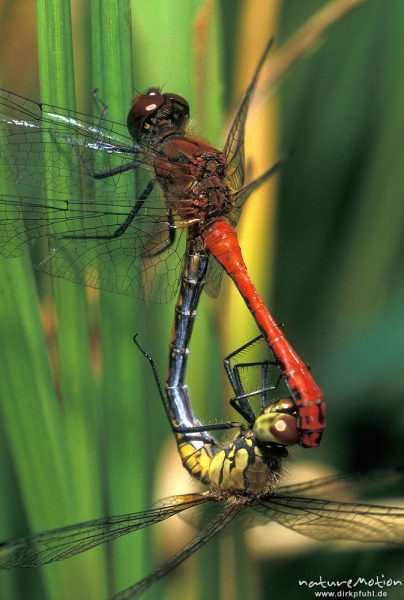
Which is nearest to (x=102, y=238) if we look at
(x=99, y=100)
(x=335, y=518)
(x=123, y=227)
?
(x=123, y=227)

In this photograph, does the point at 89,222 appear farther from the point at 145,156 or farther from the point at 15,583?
the point at 15,583

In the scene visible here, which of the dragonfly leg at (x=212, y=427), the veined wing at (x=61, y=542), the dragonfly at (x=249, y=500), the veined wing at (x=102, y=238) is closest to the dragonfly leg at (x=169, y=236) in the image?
the veined wing at (x=102, y=238)

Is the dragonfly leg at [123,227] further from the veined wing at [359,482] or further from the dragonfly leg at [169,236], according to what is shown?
the veined wing at [359,482]

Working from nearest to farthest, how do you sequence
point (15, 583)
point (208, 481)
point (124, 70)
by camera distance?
point (124, 70) < point (15, 583) < point (208, 481)

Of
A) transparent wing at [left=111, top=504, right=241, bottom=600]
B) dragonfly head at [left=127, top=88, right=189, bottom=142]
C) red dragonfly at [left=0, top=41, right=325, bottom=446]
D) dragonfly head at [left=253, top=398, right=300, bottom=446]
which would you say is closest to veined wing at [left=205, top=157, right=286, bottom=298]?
red dragonfly at [left=0, top=41, right=325, bottom=446]

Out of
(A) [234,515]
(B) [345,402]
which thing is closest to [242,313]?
(B) [345,402]

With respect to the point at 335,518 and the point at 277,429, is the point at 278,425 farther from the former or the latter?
the point at 335,518
